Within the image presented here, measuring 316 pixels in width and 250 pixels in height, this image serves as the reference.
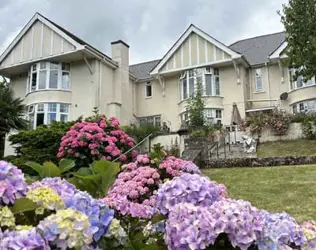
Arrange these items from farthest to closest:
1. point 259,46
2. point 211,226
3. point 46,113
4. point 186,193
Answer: point 259,46
point 46,113
point 186,193
point 211,226

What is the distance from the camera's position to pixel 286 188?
32.0 ft

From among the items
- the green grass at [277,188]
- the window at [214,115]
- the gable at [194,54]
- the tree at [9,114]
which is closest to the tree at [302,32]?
the gable at [194,54]

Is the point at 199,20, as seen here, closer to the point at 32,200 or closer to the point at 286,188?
the point at 286,188

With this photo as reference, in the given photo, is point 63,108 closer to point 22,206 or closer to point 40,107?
point 40,107

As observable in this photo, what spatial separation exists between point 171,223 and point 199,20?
98.6 feet

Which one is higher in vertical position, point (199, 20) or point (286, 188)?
point (199, 20)

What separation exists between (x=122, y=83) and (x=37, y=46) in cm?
663

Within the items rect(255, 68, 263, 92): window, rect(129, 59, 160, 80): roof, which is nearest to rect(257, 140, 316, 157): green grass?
rect(255, 68, 263, 92): window

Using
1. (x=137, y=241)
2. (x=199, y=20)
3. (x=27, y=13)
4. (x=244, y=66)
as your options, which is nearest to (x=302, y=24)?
(x=244, y=66)

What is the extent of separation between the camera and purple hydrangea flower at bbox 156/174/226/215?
2.28m

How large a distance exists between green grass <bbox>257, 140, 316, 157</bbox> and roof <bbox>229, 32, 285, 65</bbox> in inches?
352

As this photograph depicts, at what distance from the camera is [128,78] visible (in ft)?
98.8

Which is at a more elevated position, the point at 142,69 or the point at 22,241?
the point at 142,69

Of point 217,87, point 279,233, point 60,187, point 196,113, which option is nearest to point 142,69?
point 217,87
